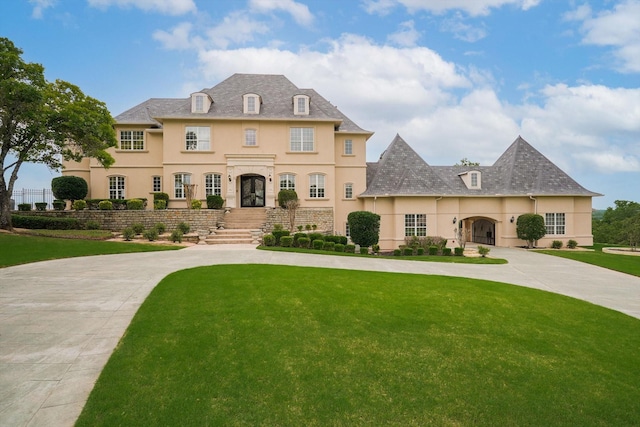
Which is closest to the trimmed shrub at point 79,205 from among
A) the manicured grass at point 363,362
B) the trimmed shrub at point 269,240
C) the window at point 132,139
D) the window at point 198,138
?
the window at point 132,139

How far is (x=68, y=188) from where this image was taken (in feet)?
77.9

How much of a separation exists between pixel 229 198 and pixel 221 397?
72.9ft

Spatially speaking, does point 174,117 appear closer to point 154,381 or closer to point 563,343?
point 154,381

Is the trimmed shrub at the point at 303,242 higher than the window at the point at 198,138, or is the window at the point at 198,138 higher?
the window at the point at 198,138

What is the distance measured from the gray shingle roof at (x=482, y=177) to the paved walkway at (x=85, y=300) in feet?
30.9

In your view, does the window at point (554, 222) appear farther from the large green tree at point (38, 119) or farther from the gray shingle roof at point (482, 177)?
the large green tree at point (38, 119)

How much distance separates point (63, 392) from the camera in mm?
3971

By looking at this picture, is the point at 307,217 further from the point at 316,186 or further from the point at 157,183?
the point at 157,183

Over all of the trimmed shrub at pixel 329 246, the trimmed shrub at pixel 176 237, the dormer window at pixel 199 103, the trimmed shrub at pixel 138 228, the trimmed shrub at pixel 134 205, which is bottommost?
the trimmed shrub at pixel 329 246

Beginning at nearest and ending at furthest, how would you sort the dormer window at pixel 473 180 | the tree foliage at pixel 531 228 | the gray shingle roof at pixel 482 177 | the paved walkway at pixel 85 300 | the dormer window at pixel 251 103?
the paved walkway at pixel 85 300, the tree foliage at pixel 531 228, the gray shingle roof at pixel 482 177, the dormer window at pixel 251 103, the dormer window at pixel 473 180

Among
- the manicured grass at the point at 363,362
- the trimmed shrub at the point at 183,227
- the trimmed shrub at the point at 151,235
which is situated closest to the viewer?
the manicured grass at the point at 363,362

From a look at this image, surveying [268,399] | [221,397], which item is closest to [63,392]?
[221,397]

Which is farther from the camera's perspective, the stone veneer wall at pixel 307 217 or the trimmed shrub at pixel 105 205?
the stone veneer wall at pixel 307 217

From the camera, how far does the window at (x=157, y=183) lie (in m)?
26.1
